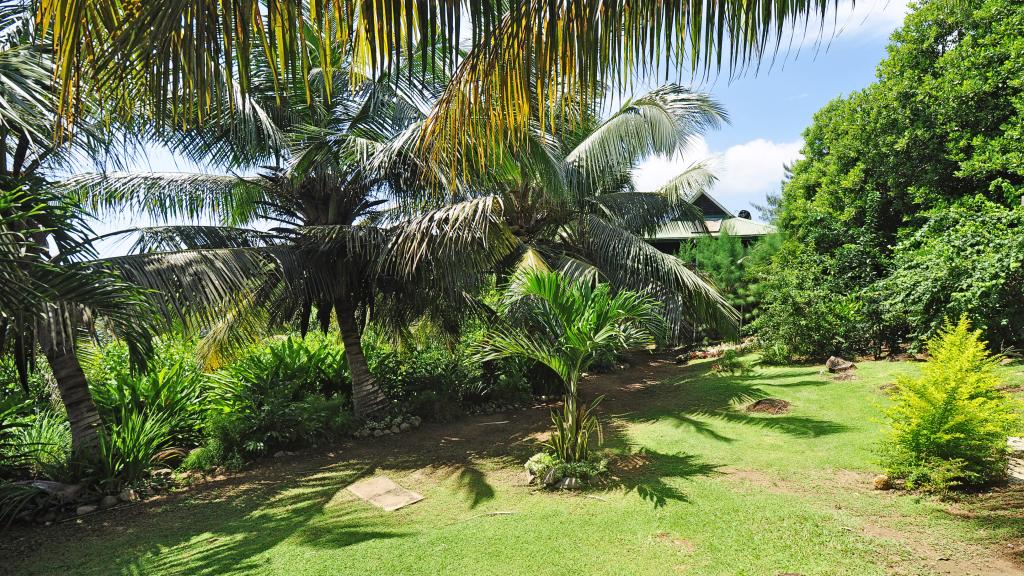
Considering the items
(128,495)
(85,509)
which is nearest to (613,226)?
(128,495)

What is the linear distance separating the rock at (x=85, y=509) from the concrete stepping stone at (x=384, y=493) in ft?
8.33

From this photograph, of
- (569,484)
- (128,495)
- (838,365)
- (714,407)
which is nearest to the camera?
(569,484)

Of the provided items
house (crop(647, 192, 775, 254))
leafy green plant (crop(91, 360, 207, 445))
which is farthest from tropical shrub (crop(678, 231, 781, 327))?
leafy green plant (crop(91, 360, 207, 445))

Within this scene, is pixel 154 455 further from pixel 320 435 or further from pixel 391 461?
pixel 391 461

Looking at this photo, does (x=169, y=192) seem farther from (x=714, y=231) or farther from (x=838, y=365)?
(x=714, y=231)

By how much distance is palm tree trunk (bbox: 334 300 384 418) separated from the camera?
8211mm

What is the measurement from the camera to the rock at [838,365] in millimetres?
8953

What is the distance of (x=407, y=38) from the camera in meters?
1.71

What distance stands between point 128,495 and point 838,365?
10.2 m

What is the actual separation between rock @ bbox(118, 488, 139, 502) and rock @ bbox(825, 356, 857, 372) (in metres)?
10.0

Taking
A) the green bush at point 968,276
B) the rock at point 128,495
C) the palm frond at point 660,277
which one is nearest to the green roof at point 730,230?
the green bush at point 968,276

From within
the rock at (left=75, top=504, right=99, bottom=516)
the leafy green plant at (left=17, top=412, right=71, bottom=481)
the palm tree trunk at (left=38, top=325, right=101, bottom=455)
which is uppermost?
the palm tree trunk at (left=38, top=325, right=101, bottom=455)

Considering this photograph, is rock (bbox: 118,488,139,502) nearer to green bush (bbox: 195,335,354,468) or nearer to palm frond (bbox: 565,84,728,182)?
green bush (bbox: 195,335,354,468)

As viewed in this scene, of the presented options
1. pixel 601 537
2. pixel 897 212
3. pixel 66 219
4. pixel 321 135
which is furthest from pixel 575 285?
pixel 897 212
